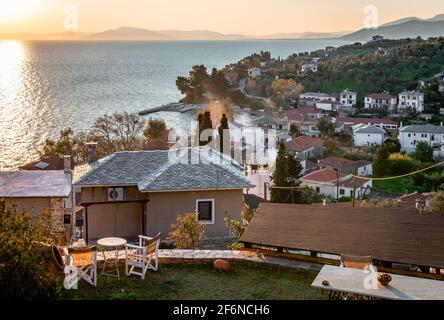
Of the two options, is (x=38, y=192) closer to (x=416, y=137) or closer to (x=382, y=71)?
(x=416, y=137)

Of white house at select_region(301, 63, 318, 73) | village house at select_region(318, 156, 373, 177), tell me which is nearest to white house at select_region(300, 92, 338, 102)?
white house at select_region(301, 63, 318, 73)

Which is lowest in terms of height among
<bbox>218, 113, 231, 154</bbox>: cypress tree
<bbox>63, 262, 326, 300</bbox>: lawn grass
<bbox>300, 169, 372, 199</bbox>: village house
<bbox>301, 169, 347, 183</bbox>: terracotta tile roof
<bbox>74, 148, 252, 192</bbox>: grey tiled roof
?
<bbox>300, 169, 372, 199</bbox>: village house

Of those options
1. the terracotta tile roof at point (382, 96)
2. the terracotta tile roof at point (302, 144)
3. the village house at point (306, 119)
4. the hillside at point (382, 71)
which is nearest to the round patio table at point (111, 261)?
the terracotta tile roof at point (302, 144)

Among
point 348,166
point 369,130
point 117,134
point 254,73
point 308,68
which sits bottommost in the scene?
point 348,166

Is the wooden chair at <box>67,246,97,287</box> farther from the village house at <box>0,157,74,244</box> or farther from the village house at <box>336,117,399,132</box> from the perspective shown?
the village house at <box>336,117,399,132</box>

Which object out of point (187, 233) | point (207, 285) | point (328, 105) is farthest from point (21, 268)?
point (328, 105)
